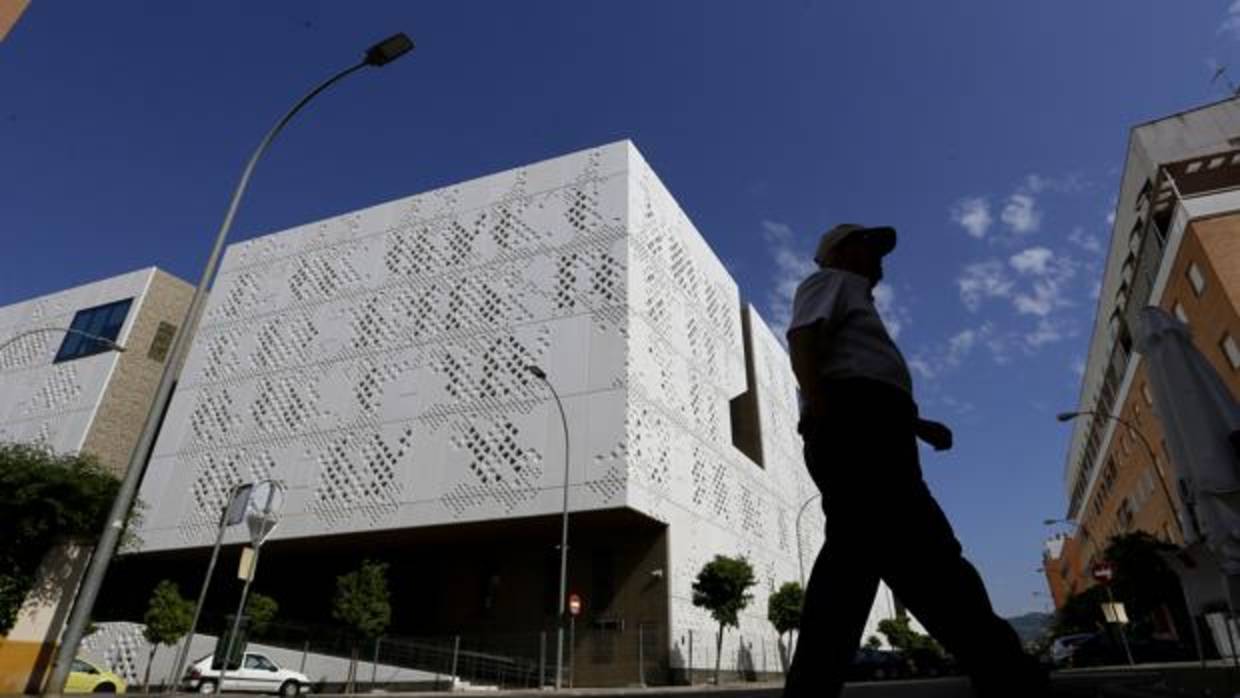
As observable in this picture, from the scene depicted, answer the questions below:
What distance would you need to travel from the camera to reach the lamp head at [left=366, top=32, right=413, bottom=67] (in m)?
8.79

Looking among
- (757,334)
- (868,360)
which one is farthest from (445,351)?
(868,360)

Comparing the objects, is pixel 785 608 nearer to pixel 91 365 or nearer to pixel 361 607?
pixel 361 607

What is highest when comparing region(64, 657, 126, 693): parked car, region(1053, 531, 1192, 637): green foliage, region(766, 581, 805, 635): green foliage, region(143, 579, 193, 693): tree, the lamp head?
the lamp head

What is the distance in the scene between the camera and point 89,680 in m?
18.6

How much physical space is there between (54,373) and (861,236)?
4787 centimetres

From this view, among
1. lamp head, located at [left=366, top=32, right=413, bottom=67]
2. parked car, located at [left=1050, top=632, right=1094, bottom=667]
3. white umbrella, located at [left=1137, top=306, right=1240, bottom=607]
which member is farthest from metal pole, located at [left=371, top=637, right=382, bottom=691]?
white umbrella, located at [left=1137, top=306, right=1240, bottom=607]

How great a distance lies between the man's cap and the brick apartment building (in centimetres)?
1682

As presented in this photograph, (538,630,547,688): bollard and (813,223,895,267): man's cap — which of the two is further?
(538,630,547,688): bollard

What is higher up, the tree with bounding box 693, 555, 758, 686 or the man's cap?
the tree with bounding box 693, 555, 758, 686

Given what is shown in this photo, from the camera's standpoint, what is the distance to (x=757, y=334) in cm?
4228

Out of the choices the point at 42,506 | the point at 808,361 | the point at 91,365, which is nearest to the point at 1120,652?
the point at 808,361

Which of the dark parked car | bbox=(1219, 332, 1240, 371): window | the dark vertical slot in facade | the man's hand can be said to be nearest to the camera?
the man's hand

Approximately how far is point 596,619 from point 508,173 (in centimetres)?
1986

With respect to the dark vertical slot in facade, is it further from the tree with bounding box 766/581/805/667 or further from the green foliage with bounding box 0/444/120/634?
the green foliage with bounding box 0/444/120/634
